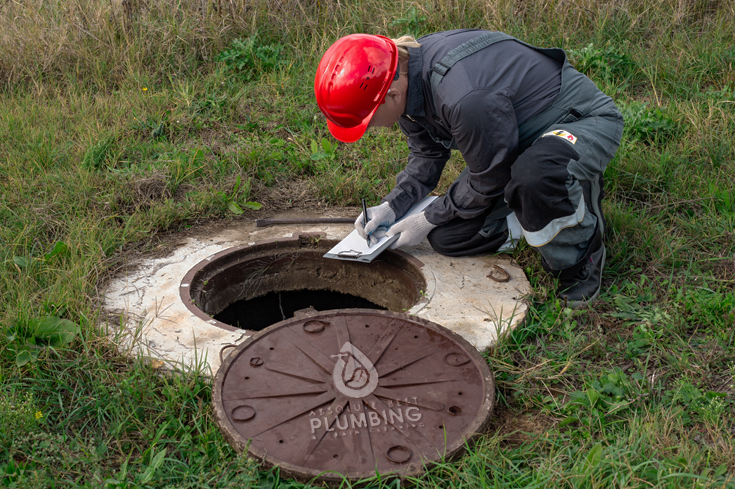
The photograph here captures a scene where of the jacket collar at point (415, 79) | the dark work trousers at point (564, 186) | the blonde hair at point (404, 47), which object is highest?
the blonde hair at point (404, 47)

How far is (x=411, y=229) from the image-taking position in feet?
9.47

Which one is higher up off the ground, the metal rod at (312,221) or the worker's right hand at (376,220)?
the worker's right hand at (376,220)

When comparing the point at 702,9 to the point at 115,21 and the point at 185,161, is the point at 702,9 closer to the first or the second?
the point at 185,161

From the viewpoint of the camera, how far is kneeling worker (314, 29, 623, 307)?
7.66ft

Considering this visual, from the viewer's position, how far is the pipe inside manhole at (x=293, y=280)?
2.90 meters

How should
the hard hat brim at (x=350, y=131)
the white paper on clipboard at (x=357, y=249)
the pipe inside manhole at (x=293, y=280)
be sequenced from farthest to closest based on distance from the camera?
the pipe inside manhole at (x=293, y=280), the white paper on clipboard at (x=357, y=249), the hard hat brim at (x=350, y=131)

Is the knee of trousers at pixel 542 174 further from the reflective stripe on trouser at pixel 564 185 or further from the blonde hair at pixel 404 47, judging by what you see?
the blonde hair at pixel 404 47

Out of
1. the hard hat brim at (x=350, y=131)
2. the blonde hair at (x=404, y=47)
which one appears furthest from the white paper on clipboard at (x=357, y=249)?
the blonde hair at (x=404, y=47)

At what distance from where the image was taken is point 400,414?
6.34ft

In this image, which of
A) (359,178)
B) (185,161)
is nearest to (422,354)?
(359,178)

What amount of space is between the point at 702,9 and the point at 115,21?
439 centimetres

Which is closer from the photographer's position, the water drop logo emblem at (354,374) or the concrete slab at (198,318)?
the water drop logo emblem at (354,374)

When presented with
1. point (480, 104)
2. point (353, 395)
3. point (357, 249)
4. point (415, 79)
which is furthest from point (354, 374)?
point (415, 79)

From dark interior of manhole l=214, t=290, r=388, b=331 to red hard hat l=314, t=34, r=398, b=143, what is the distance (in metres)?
1.14
